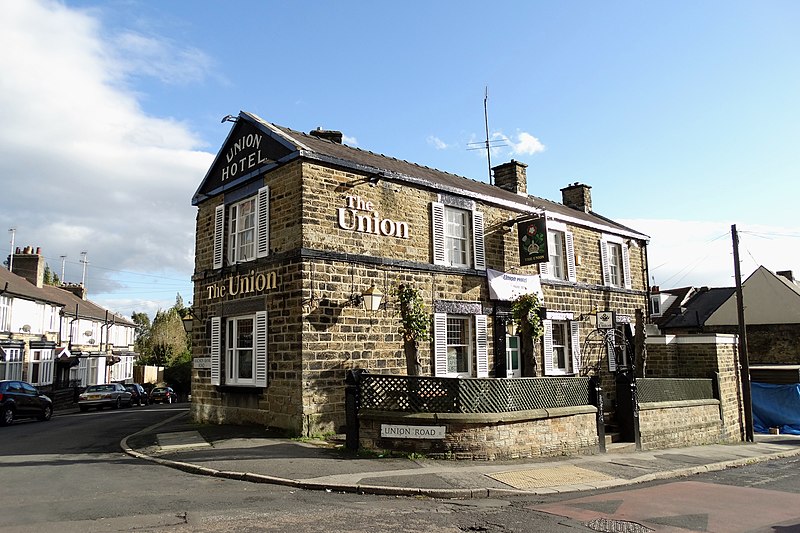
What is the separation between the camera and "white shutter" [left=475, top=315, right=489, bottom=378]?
53.5ft

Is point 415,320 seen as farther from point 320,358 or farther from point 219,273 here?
point 219,273

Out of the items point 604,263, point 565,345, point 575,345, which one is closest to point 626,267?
point 604,263

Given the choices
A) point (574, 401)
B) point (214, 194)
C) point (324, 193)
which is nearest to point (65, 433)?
point (214, 194)

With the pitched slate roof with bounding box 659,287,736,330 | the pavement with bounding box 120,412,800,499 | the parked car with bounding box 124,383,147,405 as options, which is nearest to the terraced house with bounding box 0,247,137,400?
the parked car with bounding box 124,383,147,405

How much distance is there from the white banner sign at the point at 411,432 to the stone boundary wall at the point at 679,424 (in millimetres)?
7114

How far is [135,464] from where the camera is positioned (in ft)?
A: 35.5

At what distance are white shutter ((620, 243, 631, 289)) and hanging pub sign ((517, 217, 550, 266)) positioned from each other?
6475 millimetres

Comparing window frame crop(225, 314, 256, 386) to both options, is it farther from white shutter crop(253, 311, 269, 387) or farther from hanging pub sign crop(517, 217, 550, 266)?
hanging pub sign crop(517, 217, 550, 266)

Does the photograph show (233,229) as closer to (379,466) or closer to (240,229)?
(240,229)

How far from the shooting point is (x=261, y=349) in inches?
555

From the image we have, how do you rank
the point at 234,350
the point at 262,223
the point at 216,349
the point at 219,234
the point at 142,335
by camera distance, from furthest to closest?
the point at 142,335 → the point at 219,234 → the point at 216,349 → the point at 234,350 → the point at 262,223

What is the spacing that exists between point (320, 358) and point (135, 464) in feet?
13.9

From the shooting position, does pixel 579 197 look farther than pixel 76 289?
No

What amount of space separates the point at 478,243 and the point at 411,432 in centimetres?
736
